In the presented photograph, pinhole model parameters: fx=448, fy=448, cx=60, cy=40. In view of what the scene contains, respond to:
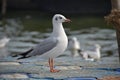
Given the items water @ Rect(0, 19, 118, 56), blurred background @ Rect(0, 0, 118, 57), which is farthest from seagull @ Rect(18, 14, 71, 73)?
water @ Rect(0, 19, 118, 56)

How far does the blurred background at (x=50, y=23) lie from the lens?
16516 millimetres

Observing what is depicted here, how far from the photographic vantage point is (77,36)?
18.6m

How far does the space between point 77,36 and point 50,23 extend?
15.6 feet

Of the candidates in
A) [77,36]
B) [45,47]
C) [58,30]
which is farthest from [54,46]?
[77,36]

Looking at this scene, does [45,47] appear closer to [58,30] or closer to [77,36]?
[58,30]

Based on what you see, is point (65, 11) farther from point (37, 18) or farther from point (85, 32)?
point (85, 32)

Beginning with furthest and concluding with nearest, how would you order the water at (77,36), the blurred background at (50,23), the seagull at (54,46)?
1. the blurred background at (50,23)
2. the water at (77,36)
3. the seagull at (54,46)

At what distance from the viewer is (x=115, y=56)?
13.6m

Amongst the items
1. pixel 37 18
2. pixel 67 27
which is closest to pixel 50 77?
pixel 67 27

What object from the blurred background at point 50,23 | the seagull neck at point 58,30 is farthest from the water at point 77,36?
the seagull neck at point 58,30

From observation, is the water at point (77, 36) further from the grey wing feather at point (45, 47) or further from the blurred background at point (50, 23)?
the grey wing feather at point (45, 47)

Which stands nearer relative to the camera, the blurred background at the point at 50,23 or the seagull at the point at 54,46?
the seagull at the point at 54,46

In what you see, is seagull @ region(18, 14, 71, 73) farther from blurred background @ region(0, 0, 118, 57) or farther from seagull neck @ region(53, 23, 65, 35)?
blurred background @ region(0, 0, 118, 57)

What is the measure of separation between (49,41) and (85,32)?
1306cm
